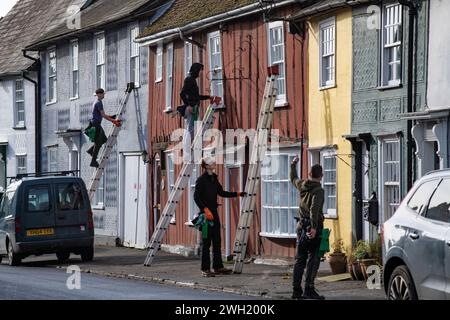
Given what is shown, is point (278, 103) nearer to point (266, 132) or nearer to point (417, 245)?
point (266, 132)

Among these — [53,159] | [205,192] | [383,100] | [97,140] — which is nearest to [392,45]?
[383,100]

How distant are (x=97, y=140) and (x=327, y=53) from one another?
13.5m

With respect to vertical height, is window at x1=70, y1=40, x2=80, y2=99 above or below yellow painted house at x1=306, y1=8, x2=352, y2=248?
above

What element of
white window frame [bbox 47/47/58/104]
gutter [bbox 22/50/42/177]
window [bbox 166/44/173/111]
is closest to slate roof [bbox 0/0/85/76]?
gutter [bbox 22/50/42/177]

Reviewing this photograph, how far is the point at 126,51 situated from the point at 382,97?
50.7 ft

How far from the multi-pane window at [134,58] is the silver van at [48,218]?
26.1 ft

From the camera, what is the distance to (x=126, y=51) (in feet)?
128

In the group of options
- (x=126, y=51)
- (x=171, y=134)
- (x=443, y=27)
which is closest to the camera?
(x=443, y=27)

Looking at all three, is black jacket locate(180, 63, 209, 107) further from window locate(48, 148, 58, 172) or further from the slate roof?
the slate roof

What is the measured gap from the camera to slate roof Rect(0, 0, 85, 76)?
160 feet

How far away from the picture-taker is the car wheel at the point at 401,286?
49.1ft

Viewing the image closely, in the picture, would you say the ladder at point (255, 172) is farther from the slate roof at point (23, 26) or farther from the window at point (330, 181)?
the slate roof at point (23, 26)

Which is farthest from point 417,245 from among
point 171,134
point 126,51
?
point 126,51

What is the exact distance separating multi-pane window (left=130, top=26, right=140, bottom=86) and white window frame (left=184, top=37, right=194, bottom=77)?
399cm
